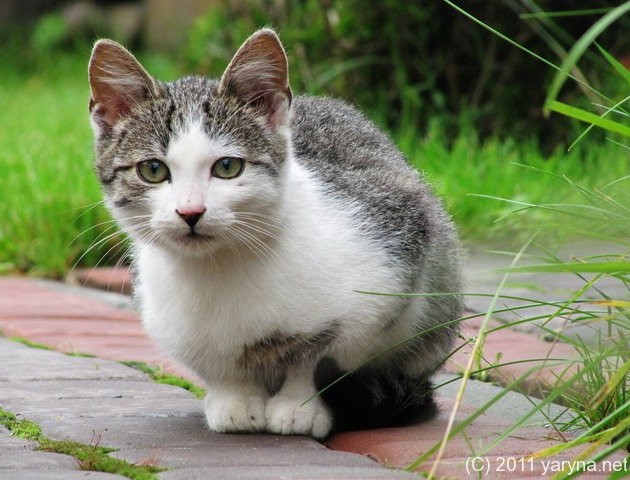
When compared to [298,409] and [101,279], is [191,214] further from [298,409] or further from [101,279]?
[101,279]

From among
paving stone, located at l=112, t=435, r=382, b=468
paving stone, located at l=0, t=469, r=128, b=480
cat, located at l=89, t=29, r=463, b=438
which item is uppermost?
cat, located at l=89, t=29, r=463, b=438

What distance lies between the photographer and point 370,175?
10.1ft

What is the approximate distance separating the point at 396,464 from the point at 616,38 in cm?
493

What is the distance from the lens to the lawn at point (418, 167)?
507 centimetres

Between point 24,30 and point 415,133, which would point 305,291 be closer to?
point 415,133

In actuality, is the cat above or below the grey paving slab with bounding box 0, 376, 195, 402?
above

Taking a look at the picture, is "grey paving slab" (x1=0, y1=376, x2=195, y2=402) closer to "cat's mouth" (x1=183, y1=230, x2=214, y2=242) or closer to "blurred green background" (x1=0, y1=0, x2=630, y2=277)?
"cat's mouth" (x1=183, y1=230, x2=214, y2=242)

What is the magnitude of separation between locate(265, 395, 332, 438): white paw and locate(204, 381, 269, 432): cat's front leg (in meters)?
0.06

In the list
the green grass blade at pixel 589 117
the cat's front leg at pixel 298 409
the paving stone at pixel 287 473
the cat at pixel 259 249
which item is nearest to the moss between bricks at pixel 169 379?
the cat at pixel 259 249

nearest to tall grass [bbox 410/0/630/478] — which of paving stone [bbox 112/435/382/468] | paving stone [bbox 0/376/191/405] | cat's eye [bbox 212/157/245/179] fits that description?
paving stone [bbox 112/435/382/468]

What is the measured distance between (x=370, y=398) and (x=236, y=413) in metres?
0.35

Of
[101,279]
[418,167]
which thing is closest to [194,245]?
[101,279]

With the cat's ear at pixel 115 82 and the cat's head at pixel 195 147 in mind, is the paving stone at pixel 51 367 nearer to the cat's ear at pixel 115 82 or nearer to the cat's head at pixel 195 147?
the cat's head at pixel 195 147

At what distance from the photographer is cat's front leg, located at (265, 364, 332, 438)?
2.70 meters
